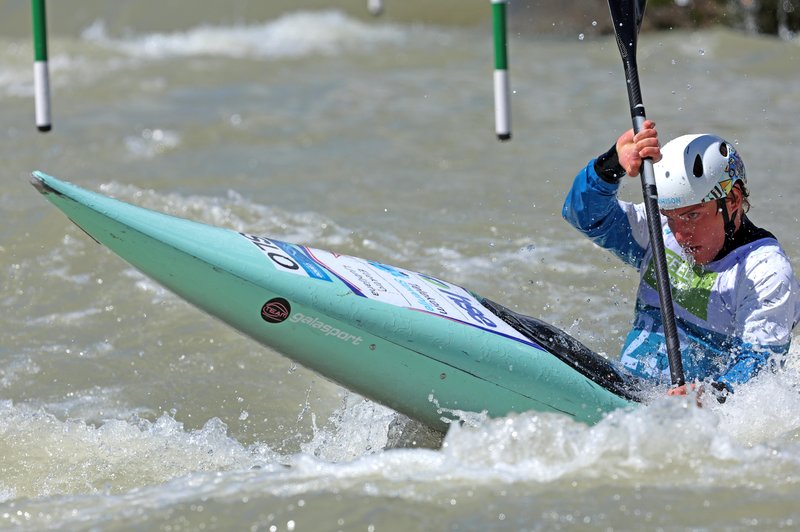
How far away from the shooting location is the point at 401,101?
11.0 metres

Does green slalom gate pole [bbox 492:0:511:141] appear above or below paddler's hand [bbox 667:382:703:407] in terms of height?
above

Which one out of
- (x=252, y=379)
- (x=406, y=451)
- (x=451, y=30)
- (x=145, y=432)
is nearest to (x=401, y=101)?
(x=451, y=30)

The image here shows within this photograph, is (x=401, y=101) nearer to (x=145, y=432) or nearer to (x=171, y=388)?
(x=171, y=388)

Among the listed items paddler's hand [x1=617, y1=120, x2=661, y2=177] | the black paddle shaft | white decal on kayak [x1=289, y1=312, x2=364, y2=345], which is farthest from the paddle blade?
white decal on kayak [x1=289, y1=312, x2=364, y2=345]

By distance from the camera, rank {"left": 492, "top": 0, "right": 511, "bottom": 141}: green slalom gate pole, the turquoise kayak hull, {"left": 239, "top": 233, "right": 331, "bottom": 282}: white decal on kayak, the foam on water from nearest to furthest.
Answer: the turquoise kayak hull → {"left": 239, "top": 233, "right": 331, "bottom": 282}: white decal on kayak → {"left": 492, "top": 0, "right": 511, "bottom": 141}: green slalom gate pole → the foam on water

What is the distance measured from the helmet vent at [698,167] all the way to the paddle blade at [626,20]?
87 centimetres

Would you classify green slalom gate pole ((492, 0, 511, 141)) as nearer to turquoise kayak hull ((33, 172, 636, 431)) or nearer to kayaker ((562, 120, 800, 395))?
kayaker ((562, 120, 800, 395))

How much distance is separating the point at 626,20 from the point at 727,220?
1.18 metres

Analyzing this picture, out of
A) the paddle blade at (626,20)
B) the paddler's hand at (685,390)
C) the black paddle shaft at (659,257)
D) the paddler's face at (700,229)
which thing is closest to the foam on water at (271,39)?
the paddle blade at (626,20)

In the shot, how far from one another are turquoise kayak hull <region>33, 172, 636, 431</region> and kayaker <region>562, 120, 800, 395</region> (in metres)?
0.38

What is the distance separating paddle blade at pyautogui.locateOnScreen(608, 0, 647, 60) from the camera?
16.2 feet

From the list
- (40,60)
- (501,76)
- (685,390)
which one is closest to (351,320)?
(685,390)

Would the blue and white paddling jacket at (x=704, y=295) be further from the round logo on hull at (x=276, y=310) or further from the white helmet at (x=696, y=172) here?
the round logo on hull at (x=276, y=310)

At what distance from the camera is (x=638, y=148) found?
4250mm
